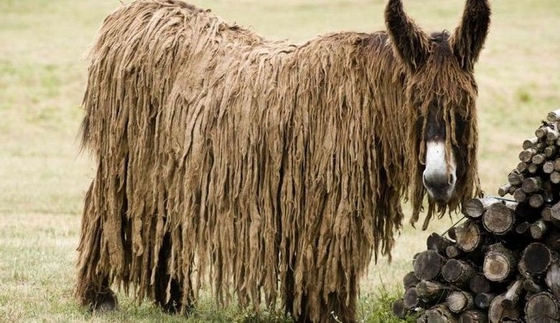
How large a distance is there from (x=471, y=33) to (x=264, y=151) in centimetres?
165

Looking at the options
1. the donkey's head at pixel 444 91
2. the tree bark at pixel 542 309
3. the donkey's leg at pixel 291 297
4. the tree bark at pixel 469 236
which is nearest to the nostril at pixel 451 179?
the donkey's head at pixel 444 91

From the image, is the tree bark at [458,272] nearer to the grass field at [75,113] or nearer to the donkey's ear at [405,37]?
the grass field at [75,113]

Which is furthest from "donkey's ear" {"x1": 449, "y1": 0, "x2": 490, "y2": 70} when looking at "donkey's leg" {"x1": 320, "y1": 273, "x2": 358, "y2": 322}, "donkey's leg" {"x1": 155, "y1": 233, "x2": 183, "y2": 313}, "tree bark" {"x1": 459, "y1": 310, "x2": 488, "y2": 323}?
"donkey's leg" {"x1": 155, "y1": 233, "x2": 183, "y2": 313}

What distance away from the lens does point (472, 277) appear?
6.62 meters

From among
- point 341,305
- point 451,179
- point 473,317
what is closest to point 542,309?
point 473,317

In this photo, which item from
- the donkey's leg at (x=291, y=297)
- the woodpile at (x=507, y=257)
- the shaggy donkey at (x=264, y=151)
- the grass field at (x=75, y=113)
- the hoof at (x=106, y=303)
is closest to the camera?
the woodpile at (x=507, y=257)

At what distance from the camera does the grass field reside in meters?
8.39

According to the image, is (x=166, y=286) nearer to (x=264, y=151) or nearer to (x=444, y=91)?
(x=264, y=151)

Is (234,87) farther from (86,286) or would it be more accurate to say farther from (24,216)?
(24,216)

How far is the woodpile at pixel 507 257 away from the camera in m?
6.27

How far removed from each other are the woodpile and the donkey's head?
0.27m

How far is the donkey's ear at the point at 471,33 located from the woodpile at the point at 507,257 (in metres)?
0.65

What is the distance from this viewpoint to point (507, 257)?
6410mm

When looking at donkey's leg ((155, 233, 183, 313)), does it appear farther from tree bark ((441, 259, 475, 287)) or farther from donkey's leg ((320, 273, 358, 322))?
tree bark ((441, 259, 475, 287))
